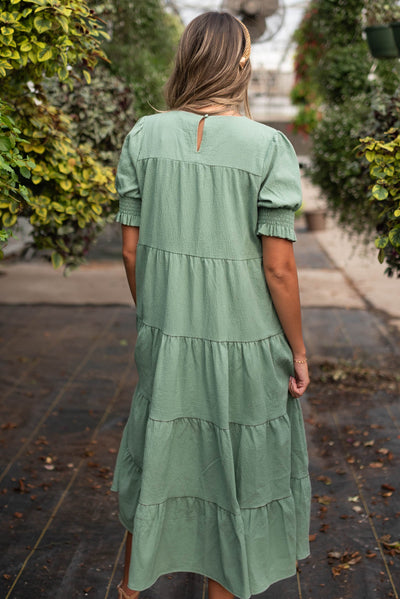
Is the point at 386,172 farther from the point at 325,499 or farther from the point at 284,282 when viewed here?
the point at 325,499

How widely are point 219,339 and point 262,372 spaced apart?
0.51 ft

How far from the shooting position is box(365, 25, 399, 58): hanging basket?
3279 mm

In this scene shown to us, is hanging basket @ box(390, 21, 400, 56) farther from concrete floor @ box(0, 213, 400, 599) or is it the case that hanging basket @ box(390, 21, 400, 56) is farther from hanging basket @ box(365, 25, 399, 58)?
concrete floor @ box(0, 213, 400, 599)

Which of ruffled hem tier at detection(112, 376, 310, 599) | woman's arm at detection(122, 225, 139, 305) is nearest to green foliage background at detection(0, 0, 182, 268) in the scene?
woman's arm at detection(122, 225, 139, 305)

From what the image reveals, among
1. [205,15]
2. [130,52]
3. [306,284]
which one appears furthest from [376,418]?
[306,284]

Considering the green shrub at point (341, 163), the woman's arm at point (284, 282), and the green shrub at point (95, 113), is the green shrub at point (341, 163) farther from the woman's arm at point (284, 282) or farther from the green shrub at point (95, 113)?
the woman's arm at point (284, 282)

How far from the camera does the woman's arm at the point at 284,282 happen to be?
170 cm

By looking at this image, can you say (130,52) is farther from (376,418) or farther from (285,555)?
(285,555)

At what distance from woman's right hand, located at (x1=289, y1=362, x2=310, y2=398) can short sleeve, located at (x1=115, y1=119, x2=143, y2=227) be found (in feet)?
1.96

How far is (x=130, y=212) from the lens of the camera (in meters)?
1.87

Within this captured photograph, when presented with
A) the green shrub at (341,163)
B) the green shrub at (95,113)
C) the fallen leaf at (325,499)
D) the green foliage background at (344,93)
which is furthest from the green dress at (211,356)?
the green shrub at (341,163)

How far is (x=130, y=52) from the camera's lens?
503 centimetres

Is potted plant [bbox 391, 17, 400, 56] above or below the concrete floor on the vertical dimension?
above

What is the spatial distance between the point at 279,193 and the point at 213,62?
363mm
